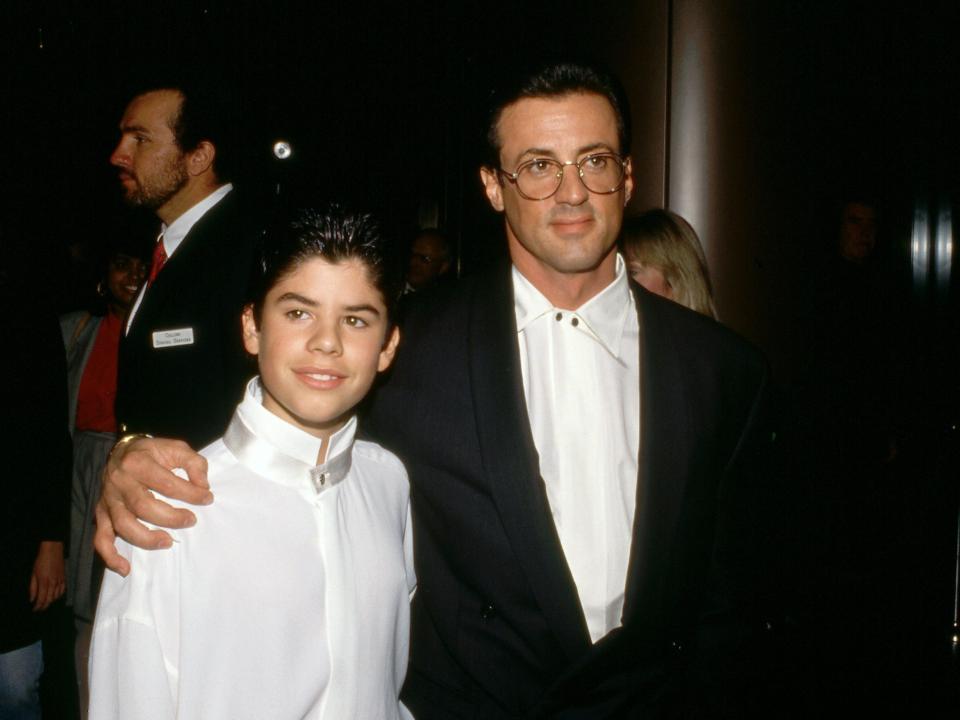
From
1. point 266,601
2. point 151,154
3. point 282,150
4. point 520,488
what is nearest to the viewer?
point 266,601

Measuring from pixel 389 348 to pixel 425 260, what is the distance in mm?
3803

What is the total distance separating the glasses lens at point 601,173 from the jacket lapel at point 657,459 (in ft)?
0.95

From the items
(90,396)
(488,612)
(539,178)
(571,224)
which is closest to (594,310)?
(571,224)

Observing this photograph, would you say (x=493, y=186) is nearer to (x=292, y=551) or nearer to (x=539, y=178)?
(x=539, y=178)

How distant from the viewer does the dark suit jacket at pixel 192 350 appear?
2016mm

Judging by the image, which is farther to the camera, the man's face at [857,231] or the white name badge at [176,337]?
the man's face at [857,231]

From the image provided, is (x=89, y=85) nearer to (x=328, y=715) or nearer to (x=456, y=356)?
(x=456, y=356)

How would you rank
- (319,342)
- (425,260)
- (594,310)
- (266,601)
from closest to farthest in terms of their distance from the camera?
(266,601), (319,342), (594,310), (425,260)

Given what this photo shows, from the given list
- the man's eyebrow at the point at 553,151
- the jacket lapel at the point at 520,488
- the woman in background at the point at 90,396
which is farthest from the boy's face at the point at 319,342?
the woman in background at the point at 90,396

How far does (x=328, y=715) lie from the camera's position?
1.28 m

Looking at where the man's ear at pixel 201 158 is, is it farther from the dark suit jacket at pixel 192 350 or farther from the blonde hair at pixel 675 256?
the blonde hair at pixel 675 256

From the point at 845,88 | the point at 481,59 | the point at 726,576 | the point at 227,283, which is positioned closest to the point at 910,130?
the point at 845,88

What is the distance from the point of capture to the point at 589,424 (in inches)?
64.1

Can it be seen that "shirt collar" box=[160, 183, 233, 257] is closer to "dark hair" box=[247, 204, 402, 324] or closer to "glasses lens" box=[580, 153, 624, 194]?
"dark hair" box=[247, 204, 402, 324]
